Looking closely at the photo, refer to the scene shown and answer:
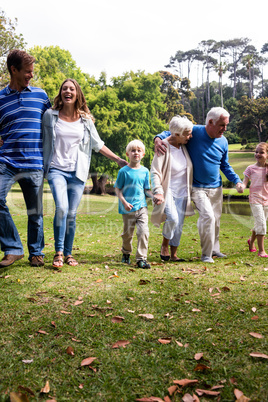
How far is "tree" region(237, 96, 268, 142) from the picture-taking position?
148 ft

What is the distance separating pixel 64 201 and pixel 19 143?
0.90 metres

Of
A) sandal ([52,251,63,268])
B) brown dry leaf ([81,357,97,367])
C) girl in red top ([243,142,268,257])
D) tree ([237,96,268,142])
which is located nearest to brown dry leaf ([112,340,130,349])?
brown dry leaf ([81,357,97,367])

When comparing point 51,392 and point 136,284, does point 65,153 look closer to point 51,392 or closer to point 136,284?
point 136,284

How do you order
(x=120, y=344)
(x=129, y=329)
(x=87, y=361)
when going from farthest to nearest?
(x=129, y=329) → (x=120, y=344) → (x=87, y=361)

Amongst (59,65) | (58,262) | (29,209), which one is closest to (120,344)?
(58,262)

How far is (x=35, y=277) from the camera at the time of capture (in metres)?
4.63

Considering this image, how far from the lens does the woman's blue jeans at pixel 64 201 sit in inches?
197

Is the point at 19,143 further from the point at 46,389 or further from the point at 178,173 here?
the point at 46,389

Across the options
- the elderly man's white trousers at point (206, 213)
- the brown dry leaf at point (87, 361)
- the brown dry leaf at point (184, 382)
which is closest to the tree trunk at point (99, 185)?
the elderly man's white trousers at point (206, 213)

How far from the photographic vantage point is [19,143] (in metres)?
4.93

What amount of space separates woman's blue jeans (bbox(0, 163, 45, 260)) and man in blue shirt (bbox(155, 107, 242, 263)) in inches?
70.6

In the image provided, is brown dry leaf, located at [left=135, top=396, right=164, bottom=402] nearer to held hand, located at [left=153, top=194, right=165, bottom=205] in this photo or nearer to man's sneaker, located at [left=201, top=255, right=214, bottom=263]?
held hand, located at [left=153, top=194, right=165, bottom=205]

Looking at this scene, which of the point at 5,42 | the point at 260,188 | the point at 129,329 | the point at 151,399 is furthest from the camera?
the point at 5,42

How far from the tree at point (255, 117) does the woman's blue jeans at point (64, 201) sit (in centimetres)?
4295
